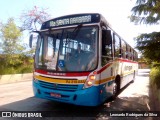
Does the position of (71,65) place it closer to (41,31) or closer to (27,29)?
(41,31)

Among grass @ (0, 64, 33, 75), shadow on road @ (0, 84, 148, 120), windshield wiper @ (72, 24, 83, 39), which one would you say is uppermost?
windshield wiper @ (72, 24, 83, 39)

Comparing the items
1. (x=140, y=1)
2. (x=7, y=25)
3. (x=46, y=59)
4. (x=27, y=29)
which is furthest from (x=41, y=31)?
(x=27, y=29)

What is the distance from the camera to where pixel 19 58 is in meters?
22.3

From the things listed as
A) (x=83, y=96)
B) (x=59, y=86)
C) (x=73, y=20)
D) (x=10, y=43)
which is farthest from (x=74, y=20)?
(x=10, y=43)

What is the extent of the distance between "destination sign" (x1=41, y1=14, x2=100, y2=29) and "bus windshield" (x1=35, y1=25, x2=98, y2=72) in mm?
232

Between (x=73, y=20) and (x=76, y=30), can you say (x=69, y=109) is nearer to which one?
(x=76, y=30)

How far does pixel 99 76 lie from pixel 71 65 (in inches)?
37.5

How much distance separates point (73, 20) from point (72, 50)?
109 cm

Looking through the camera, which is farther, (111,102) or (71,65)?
(111,102)

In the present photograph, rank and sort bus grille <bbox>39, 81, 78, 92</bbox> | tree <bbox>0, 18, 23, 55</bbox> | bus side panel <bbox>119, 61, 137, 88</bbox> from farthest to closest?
tree <bbox>0, 18, 23, 55</bbox>, bus side panel <bbox>119, 61, 137, 88</bbox>, bus grille <bbox>39, 81, 78, 92</bbox>

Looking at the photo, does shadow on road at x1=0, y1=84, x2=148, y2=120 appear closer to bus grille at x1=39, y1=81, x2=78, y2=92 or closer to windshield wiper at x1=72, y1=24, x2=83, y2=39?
bus grille at x1=39, y1=81, x2=78, y2=92

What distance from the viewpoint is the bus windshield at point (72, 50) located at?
636cm

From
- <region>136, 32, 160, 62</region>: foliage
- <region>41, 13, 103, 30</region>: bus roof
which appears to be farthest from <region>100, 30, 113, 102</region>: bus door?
<region>136, 32, 160, 62</region>: foliage

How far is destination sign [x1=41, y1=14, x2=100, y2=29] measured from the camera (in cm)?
665
